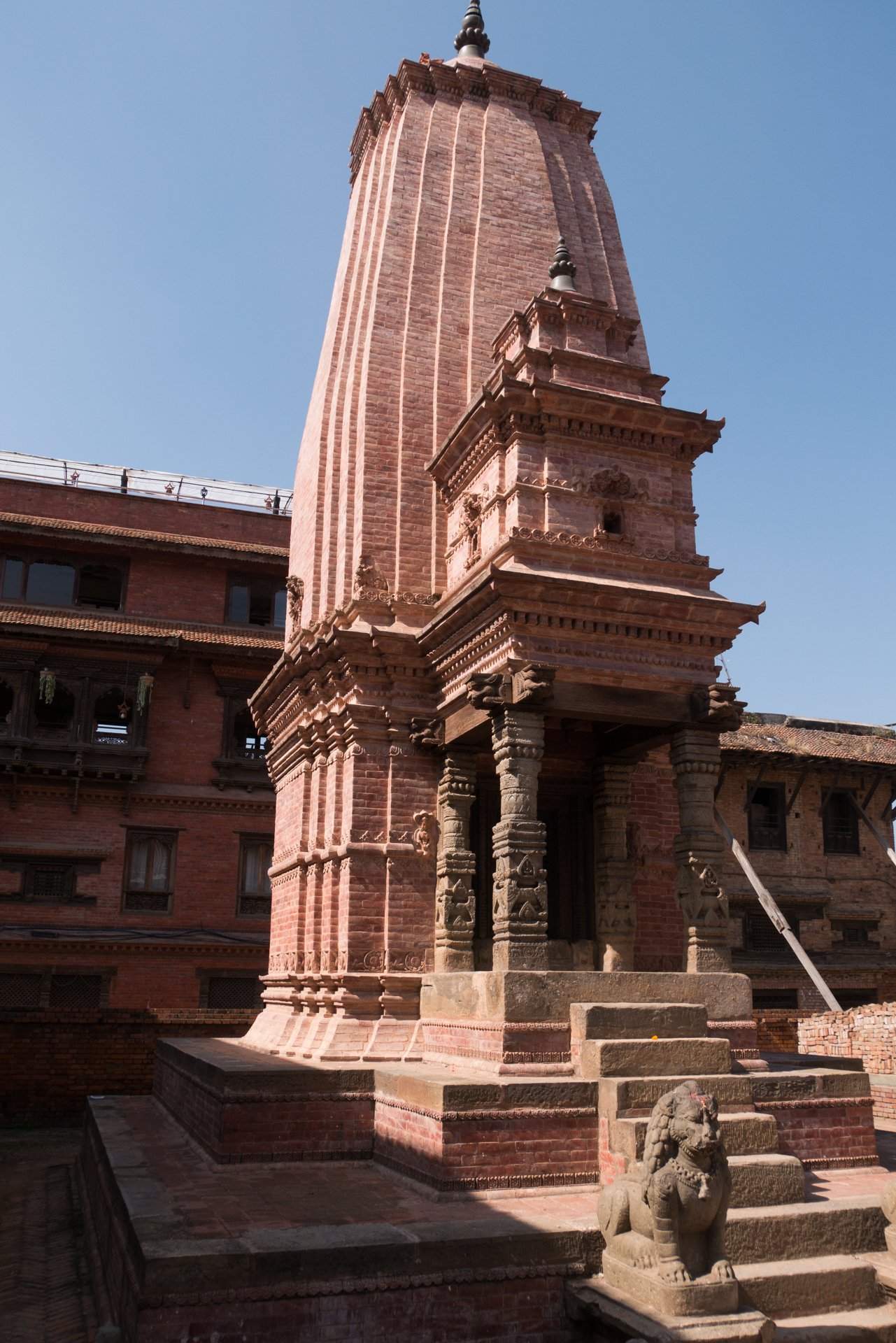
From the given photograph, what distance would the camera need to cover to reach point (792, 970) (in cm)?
2647

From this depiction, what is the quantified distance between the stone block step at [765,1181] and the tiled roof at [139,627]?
62.5 ft

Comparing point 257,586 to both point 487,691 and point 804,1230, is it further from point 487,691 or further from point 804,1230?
point 804,1230

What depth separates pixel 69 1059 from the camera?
18312mm

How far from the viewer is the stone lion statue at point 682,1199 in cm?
720

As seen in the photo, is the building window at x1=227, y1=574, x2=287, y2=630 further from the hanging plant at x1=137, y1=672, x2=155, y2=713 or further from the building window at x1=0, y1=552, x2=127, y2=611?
the hanging plant at x1=137, y1=672, x2=155, y2=713

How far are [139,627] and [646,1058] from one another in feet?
64.6

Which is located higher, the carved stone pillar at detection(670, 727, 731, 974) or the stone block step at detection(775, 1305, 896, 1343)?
the carved stone pillar at detection(670, 727, 731, 974)

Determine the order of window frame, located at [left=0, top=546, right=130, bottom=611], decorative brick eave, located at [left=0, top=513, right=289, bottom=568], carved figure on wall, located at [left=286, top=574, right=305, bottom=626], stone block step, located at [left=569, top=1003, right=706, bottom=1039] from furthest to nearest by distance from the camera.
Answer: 1. window frame, located at [left=0, top=546, right=130, bottom=611]
2. decorative brick eave, located at [left=0, top=513, right=289, bottom=568]
3. carved figure on wall, located at [left=286, top=574, right=305, bottom=626]
4. stone block step, located at [left=569, top=1003, right=706, bottom=1039]

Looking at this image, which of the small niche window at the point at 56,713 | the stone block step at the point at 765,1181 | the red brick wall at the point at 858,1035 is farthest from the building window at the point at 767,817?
the stone block step at the point at 765,1181

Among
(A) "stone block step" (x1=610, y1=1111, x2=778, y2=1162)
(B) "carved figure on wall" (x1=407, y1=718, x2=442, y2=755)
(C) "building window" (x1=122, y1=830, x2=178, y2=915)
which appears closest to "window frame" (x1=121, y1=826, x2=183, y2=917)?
(C) "building window" (x1=122, y1=830, x2=178, y2=915)

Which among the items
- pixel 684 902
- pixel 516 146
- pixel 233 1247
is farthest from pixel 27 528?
pixel 233 1247

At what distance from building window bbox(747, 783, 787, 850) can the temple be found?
1414cm

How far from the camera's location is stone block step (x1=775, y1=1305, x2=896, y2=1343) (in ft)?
24.1

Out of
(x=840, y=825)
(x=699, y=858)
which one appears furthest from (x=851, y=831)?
(x=699, y=858)
